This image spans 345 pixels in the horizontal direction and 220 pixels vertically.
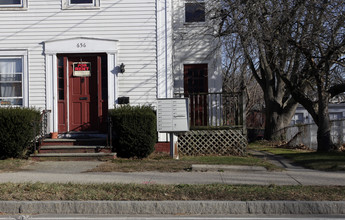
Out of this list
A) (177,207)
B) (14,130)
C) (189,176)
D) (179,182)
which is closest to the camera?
(177,207)

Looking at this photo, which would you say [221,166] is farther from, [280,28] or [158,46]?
[280,28]

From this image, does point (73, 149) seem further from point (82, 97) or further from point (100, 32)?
point (100, 32)

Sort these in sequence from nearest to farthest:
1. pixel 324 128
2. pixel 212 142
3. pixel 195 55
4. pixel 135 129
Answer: pixel 135 129 → pixel 212 142 → pixel 324 128 → pixel 195 55

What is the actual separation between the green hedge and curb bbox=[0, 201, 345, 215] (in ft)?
17.4

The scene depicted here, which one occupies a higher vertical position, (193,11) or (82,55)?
(193,11)

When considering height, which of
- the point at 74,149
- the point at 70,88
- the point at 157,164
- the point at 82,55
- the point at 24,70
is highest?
the point at 82,55

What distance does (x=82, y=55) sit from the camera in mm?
13547

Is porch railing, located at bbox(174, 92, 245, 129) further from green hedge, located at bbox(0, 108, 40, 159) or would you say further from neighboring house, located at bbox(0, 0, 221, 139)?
green hedge, located at bbox(0, 108, 40, 159)

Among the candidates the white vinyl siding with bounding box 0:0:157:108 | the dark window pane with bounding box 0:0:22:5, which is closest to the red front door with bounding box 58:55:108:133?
the white vinyl siding with bounding box 0:0:157:108

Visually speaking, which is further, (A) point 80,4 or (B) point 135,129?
(A) point 80,4

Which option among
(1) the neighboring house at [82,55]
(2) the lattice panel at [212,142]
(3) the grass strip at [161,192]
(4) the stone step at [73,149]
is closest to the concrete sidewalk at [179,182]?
(3) the grass strip at [161,192]

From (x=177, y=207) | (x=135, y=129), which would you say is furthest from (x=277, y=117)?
(x=177, y=207)

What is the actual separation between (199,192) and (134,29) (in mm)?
7700

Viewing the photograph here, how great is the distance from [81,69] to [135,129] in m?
3.12
